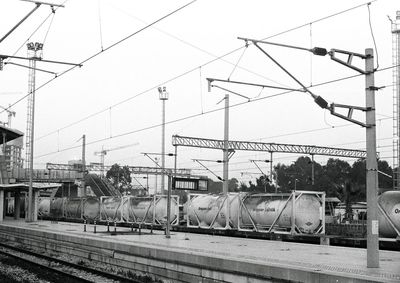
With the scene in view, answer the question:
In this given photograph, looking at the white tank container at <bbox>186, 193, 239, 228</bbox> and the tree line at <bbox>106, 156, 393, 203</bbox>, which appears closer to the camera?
the white tank container at <bbox>186, 193, 239, 228</bbox>

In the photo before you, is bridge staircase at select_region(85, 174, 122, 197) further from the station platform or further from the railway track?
the station platform

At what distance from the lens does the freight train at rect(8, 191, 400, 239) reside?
22438 millimetres

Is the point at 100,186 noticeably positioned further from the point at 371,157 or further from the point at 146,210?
the point at 371,157

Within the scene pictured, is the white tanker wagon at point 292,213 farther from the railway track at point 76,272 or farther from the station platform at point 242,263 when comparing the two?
the railway track at point 76,272

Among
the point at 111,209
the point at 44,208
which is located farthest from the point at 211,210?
the point at 44,208

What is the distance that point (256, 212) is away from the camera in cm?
2675

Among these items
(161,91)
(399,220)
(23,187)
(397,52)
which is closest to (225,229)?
(399,220)

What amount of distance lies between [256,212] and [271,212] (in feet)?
4.09

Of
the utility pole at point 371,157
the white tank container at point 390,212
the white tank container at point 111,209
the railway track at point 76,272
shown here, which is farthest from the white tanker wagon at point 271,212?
the utility pole at point 371,157

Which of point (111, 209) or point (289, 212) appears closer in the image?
point (289, 212)

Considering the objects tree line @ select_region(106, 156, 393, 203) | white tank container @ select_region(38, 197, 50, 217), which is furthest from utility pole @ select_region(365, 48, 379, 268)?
tree line @ select_region(106, 156, 393, 203)

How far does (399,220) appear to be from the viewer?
2164 centimetres

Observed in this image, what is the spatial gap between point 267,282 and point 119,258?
315 inches

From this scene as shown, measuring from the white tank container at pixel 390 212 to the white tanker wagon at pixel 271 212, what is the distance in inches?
122
